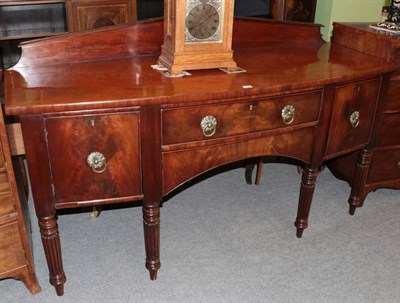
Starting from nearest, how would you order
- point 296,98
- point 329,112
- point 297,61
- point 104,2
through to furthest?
point 296,98
point 329,112
point 297,61
point 104,2

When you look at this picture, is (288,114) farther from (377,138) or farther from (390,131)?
(390,131)

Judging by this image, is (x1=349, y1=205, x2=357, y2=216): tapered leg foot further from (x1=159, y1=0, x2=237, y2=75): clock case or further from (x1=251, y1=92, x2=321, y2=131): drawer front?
(x1=159, y1=0, x2=237, y2=75): clock case

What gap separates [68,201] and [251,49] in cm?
116

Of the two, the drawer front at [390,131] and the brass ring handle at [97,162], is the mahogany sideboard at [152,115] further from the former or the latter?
the drawer front at [390,131]

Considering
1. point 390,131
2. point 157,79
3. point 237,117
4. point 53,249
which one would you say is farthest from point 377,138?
point 53,249

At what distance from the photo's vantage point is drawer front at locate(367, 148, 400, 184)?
95.1 inches

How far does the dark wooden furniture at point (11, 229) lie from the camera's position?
1.57 m

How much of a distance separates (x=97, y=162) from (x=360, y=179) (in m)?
1.47

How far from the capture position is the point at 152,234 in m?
1.81

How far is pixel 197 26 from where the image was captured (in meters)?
1.75

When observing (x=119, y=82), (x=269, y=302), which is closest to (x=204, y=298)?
(x=269, y=302)

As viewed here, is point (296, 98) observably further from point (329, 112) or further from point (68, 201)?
point (68, 201)

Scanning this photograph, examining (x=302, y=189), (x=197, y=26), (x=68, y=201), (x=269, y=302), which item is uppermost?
(x=197, y=26)

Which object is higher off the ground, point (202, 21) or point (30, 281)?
point (202, 21)
